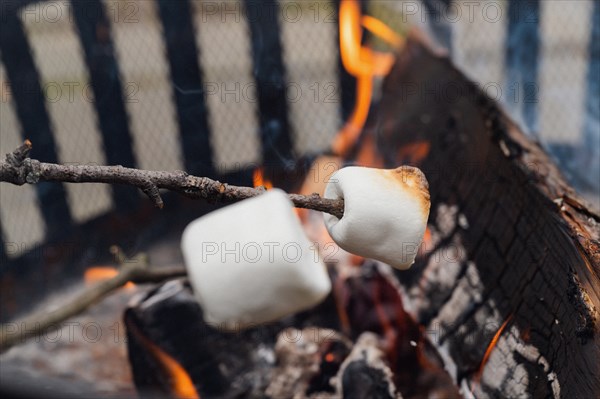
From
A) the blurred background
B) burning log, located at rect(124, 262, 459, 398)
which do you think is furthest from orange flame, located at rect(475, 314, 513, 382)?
the blurred background

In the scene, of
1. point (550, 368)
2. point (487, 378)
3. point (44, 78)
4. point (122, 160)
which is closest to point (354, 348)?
point (487, 378)

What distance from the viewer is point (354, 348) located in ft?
5.88

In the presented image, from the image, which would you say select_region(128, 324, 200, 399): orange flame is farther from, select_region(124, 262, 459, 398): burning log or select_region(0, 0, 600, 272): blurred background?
select_region(0, 0, 600, 272): blurred background

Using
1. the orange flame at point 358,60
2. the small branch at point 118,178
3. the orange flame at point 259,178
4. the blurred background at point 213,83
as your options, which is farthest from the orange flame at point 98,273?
the small branch at point 118,178

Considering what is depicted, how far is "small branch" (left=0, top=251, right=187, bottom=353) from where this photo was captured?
1.45m

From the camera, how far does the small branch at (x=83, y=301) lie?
145 centimetres

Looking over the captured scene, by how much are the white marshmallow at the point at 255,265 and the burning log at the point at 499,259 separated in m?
0.60

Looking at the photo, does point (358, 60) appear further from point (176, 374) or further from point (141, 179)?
point (141, 179)

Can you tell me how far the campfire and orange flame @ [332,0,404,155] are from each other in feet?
0.90

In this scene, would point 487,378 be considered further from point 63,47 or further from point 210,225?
point 63,47

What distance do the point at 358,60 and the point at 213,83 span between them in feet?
2.32

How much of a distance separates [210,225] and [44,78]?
1.89 metres

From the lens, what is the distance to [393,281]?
2.02 metres

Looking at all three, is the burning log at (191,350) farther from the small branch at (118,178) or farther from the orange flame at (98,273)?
the small branch at (118,178)
